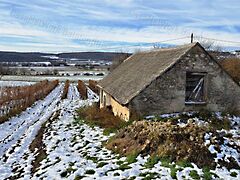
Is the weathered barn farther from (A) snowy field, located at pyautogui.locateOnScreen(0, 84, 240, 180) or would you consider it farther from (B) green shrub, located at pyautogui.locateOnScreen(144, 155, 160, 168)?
(B) green shrub, located at pyautogui.locateOnScreen(144, 155, 160, 168)

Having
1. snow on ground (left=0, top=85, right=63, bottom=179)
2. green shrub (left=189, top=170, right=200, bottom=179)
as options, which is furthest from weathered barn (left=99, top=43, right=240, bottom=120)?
green shrub (left=189, top=170, right=200, bottom=179)

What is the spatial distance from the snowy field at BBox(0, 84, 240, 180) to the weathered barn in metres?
2.48

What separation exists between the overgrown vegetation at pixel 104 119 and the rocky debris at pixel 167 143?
2828 millimetres

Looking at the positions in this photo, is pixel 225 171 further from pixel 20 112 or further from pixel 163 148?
pixel 20 112

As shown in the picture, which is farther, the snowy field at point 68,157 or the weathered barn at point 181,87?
the weathered barn at point 181,87

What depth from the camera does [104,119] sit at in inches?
704

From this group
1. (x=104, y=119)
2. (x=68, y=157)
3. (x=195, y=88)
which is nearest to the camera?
(x=68, y=157)

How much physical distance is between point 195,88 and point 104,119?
16.9 feet

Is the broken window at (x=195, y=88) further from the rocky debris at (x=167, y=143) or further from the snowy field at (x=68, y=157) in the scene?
the rocky debris at (x=167, y=143)

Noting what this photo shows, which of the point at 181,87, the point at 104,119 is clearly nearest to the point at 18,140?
the point at 104,119

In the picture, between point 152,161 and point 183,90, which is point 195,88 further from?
point 152,161

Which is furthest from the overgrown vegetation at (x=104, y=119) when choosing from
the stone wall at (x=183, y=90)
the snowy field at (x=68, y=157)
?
the stone wall at (x=183, y=90)

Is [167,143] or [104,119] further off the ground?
[167,143]

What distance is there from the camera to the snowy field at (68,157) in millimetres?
9180
